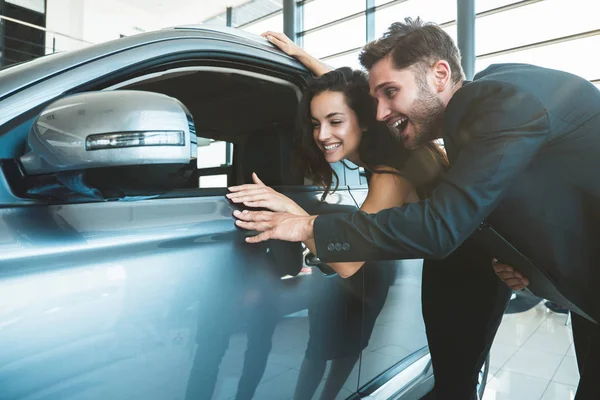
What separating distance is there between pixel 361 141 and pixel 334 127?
0.10m

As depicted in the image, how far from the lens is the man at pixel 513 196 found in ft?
2.94

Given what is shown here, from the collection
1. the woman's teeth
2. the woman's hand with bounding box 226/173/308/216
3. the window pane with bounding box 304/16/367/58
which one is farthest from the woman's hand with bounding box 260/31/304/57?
the window pane with bounding box 304/16/367/58

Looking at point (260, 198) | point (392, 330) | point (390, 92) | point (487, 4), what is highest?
point (487, 4)

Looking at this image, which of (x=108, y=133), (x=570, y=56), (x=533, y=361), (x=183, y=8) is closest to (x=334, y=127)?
(x=108, y=133)

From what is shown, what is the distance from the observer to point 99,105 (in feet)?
2.08

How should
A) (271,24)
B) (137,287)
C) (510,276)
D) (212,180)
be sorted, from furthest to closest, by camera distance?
(271,24), (212,180), (510,276), (137,287)

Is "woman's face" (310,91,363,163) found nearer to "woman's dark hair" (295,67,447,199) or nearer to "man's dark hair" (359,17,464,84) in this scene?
"woman's dark hair" (295,67,447,199)

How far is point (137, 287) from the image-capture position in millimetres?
734

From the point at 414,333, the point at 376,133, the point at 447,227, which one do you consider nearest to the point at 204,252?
the point at 447,227

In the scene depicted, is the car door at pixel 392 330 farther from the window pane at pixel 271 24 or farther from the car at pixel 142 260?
the window pane at pixel 271 24

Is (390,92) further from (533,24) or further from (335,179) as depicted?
(533,24)

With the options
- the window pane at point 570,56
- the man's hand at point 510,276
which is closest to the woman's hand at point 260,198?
the man's hand at point 510,276

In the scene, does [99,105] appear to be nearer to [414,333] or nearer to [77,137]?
[77,137]

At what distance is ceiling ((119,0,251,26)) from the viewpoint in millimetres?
13086
